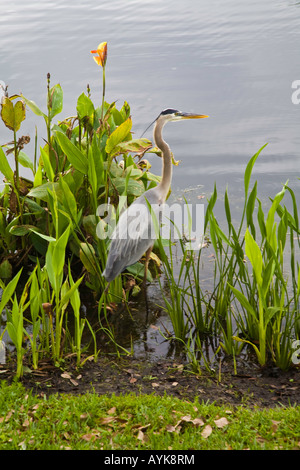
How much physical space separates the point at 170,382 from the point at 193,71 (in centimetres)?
718

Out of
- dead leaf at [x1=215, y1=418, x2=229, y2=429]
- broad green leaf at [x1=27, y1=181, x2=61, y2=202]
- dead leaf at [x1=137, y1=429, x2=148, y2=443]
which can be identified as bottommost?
dead leaf at [x1=137, y1=429, x2=148, y2=443]

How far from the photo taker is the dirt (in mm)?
3189

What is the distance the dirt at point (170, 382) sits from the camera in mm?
3189

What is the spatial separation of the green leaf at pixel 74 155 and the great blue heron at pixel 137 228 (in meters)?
0.45

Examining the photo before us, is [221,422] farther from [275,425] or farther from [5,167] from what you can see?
[5,167]

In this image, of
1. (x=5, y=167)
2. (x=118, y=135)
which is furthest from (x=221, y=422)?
(x=5, y=167)

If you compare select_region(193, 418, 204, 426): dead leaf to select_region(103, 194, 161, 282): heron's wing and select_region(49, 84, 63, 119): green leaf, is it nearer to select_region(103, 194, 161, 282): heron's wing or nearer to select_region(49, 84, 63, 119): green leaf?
select_region(103, 194, 161, 282): heron's wing

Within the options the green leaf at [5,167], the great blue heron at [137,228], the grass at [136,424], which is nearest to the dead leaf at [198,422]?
the grass at [136,424]

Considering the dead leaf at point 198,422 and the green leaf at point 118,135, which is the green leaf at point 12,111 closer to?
the green leaf at point 118,135

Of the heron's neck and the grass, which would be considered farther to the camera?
the heron's neck

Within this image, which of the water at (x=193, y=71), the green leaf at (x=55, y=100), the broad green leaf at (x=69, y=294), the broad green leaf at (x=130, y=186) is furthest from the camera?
the water at (x=193, y=71)

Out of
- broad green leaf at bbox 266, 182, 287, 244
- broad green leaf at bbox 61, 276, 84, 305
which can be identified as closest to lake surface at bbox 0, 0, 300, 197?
broad green leaf at bbox 266, 182, 287, 244

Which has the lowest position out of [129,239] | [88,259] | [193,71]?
[88,259]

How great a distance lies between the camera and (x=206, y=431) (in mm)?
2668
